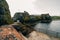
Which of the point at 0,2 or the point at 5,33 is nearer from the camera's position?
the point at 5,33

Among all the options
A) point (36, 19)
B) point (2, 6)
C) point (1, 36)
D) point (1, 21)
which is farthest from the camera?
point (36, 19)

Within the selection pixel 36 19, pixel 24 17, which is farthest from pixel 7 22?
pixel 36 19

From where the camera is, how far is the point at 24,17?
142 metres

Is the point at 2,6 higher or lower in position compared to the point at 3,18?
higher

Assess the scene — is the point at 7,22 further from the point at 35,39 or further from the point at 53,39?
the point at 53,39

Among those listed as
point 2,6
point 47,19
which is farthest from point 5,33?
point 47,19

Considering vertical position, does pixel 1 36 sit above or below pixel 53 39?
above

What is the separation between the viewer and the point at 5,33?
29109mm

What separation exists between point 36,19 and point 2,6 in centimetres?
12329

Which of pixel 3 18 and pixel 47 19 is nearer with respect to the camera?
pixel 3 18

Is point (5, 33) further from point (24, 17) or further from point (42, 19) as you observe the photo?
point (42, 19)

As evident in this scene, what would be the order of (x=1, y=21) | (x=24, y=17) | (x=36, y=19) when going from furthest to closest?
(x=36, y=19) < (x=24, y=17) < (x=1, y=21)

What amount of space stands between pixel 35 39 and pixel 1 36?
693 inches

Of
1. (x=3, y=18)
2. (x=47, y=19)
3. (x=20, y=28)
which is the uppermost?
(x=3, y=18)
